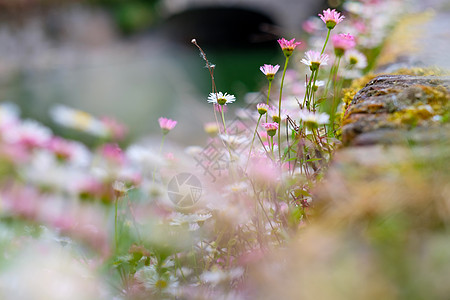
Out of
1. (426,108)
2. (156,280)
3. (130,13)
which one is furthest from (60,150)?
(130,13)

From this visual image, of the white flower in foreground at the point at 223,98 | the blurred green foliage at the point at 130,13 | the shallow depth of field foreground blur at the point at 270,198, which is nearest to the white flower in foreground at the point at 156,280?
the shallow depth of field foreground blur at the point at 270,198

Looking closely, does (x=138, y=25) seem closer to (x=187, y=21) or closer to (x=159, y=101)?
(x=187, y=21)

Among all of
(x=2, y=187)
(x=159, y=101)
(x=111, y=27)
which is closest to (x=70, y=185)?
(x=2, y=187)

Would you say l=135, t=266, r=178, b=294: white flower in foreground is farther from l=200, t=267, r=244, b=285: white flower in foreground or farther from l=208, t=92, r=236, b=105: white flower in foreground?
l=208, t=92, r=236, b=105: white flower in foreground

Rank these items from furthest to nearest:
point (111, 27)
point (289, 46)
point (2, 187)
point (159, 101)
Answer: point (111, 27)
point (159, 101)
point (2, 187)
point (289, 46)

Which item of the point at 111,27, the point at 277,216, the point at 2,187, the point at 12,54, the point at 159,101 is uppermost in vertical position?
the point at 111,27

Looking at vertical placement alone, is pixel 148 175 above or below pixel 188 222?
above

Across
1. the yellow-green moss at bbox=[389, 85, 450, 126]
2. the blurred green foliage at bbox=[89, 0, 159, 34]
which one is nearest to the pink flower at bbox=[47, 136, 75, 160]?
the yellow-green moss at bbox=[389, 85, 450, 126]

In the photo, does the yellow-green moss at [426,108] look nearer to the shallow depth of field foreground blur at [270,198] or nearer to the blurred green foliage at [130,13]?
the shallow depth of field foreground blur at [270,198]
